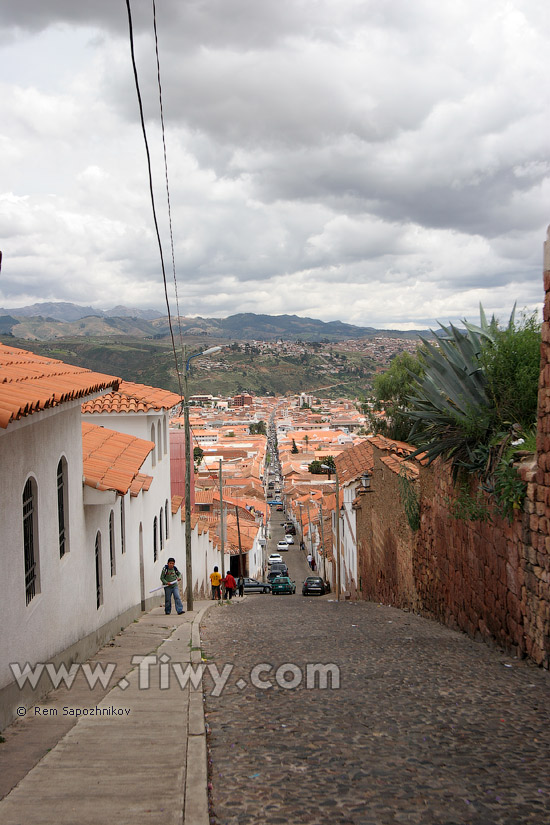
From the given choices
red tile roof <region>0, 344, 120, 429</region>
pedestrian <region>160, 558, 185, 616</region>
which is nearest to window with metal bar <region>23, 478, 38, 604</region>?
red tile roof <region>0, 344, 120, 429</region>

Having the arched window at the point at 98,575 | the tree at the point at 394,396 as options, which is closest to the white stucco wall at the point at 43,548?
the arched window at the point at 98,575

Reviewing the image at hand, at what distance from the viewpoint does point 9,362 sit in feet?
26.7

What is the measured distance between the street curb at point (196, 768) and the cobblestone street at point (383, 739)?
83mm

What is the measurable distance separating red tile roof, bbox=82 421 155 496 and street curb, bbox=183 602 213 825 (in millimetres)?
3964

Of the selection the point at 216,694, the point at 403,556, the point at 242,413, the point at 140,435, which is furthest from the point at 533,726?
the point at 242,413

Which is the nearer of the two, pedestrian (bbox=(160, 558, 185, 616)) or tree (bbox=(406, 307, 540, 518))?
tree (bbox=(406, 307, 540, 518))

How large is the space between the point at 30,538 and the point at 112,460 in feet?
14.9

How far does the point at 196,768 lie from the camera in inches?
199

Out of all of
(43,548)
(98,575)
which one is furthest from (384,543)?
(43,548)

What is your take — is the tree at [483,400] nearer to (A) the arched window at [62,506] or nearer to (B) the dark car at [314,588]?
(A) the arched window at [62,506]

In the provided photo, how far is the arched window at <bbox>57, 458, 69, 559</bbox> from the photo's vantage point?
9.02 m

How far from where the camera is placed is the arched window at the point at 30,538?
737 cm

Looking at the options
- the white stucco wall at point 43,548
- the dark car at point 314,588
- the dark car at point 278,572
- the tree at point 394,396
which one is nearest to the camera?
the white stucco wall at point 43,548

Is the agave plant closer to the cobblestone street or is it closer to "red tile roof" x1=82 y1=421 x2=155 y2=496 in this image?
the cobblestone street
